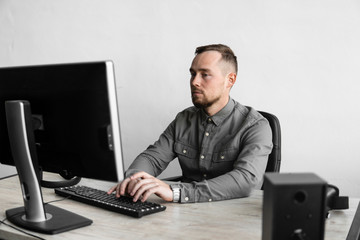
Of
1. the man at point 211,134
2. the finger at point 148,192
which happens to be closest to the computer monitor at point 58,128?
the finger at point 148,192

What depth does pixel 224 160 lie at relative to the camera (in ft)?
6.20

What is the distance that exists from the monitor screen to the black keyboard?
0.23 meters

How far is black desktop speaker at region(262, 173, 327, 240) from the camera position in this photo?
833mm

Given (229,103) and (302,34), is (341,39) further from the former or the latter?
(229,103)

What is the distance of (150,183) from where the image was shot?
4.64 ft

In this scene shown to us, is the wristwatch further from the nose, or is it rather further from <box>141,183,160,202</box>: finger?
the nose

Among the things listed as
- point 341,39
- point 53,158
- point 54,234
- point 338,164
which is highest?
point 341,39

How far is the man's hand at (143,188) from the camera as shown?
138 cm

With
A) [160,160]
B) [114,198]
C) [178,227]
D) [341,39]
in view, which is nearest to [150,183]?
[114,198]

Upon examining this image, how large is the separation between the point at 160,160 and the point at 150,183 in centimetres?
60

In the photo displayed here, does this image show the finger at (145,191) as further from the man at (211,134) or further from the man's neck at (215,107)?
the man's neck at (215,107)

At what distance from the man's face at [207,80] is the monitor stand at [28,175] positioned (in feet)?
3.03

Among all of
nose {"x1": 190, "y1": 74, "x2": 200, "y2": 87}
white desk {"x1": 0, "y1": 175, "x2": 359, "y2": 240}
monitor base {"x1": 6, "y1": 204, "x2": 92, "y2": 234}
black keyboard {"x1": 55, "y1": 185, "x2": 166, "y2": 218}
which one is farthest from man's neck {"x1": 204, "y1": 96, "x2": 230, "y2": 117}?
monitor base {"x1": 6, "y1": 204, "x2": 92, "y2": 234}

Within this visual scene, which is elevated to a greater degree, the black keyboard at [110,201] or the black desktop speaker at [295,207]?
the black desktop speaker at [295,207]
